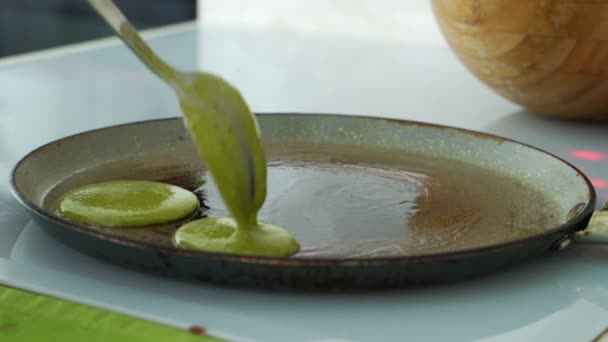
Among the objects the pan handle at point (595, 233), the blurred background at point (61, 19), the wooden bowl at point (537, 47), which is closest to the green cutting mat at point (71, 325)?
the pan handle at point (595, 233)

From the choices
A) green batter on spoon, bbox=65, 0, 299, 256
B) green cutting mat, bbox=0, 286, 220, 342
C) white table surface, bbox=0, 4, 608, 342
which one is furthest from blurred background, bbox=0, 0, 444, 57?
green cutting mat, bbox=0, 286, 220, 342

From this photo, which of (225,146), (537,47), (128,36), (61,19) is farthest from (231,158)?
(61,19)

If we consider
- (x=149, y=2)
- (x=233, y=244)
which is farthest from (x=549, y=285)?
(x=149, y=2)

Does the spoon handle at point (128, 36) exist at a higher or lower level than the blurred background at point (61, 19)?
higher

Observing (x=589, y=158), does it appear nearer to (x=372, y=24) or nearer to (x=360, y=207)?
(x=360, y=207)

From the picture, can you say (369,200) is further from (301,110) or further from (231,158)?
(301,110)

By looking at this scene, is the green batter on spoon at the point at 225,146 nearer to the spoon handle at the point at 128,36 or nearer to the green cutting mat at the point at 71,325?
the spoon handle at the point at 128,36
